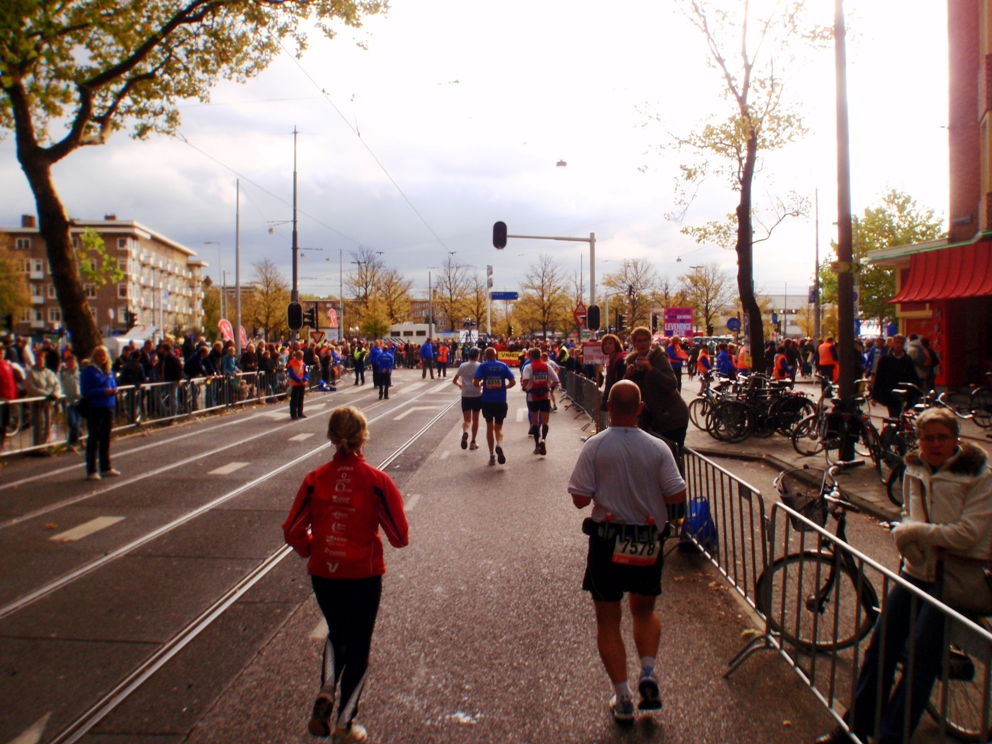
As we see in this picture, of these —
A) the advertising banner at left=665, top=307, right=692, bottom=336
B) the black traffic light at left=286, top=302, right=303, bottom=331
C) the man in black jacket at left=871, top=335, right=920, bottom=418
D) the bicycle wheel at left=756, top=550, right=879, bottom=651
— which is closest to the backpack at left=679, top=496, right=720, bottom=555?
the bicycle wheel at left=756, top=550, right=879, bottom=651

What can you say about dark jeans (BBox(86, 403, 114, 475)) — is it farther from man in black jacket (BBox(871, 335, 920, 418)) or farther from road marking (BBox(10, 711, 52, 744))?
man in black jacket (BBox(871, 335, 920, 418))

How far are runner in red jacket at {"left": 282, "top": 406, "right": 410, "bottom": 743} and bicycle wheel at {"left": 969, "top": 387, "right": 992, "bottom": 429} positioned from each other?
1477 cm

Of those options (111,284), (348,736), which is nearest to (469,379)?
(348,736)

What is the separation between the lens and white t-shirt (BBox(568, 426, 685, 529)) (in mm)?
4066

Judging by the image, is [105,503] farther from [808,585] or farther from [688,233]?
[688,233]

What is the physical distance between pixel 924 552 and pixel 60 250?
673 inches

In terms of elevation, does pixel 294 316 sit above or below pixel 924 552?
above

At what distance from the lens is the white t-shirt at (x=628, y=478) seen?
13.3 ft

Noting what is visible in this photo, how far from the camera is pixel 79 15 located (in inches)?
639

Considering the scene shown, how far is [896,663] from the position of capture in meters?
3.40

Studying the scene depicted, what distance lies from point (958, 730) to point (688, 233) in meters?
18.5

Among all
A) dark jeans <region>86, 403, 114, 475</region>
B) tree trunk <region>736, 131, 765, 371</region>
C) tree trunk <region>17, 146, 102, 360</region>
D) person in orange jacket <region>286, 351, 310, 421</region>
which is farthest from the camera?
person in orange jacket <region>286, 351, 310, 421</region>

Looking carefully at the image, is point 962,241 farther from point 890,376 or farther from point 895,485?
point 895,485

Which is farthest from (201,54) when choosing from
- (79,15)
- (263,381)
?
(263,381)
